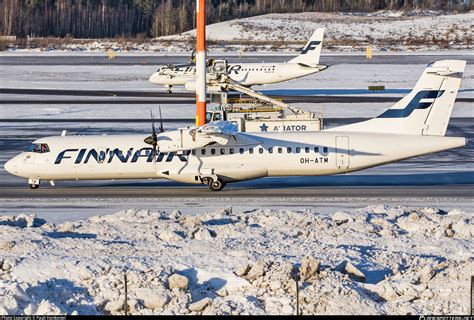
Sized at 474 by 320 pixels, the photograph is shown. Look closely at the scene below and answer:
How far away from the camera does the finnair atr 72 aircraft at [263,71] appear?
76750 mm

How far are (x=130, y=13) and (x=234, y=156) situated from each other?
123120 millimetres

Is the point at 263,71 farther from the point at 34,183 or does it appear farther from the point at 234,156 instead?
the point at 34,183

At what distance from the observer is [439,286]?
19844 millimetres

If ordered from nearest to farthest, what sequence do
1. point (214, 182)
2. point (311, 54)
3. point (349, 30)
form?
point (214, 182), point (311, 54), point (349, 30)

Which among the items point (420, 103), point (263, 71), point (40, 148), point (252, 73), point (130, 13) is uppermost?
point (420, 103)

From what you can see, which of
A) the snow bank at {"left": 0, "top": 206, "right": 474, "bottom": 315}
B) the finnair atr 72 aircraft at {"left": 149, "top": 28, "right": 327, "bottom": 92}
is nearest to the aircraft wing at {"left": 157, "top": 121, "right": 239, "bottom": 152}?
the snow bank at {"left": 0, "top": 206, "right": 474, "bottom": 315}

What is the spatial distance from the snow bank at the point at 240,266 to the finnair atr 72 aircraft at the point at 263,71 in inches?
1965

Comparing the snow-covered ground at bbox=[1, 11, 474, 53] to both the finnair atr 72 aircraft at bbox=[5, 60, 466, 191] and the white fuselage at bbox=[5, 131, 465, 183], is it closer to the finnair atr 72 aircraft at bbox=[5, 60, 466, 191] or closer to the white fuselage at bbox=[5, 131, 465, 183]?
the white fuselage at bbox=[5, 131, 465, 183]

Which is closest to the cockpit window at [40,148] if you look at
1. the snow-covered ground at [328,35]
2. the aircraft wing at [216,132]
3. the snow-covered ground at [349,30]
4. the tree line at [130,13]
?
the aircraft wing at [216,132]

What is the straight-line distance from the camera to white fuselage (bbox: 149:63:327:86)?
3022 inches

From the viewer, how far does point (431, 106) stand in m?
38.3

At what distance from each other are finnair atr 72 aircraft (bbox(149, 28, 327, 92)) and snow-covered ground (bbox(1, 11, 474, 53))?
43.1 m

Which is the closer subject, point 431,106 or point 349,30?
point 431,106

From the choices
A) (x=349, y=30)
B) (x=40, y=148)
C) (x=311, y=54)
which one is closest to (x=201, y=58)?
(x=40, y=148)
